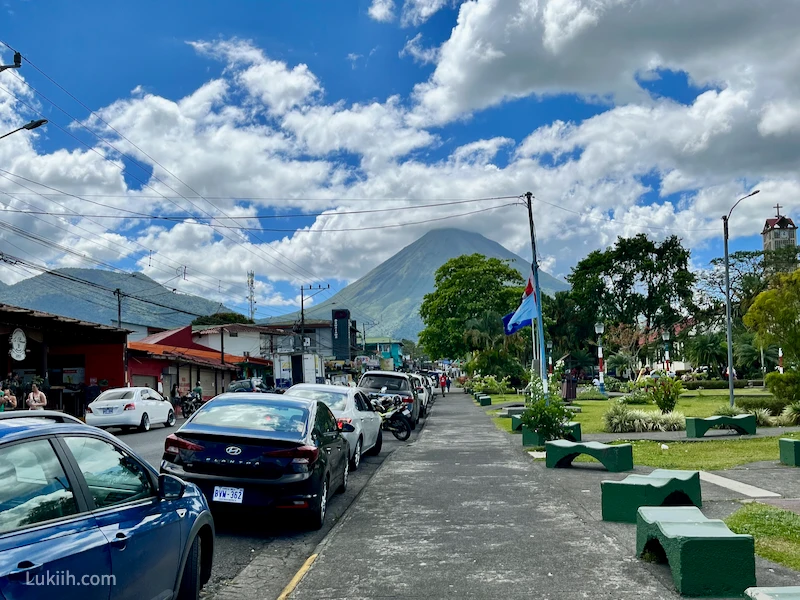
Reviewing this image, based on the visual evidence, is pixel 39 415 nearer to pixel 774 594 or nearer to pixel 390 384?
pixel 774 594

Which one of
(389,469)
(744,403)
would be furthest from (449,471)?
(744,403)

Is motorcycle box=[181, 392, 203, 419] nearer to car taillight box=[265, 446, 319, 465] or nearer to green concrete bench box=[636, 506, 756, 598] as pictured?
car taillight box=[265, 446, 319, 465]

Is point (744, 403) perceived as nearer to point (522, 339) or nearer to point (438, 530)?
point (438, 530)

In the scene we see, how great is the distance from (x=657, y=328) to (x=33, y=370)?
163 ft

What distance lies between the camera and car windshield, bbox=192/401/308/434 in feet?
30.7

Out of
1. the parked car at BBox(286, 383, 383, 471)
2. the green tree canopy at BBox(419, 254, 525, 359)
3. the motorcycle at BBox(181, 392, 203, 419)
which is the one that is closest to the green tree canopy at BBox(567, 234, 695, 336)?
the green tree canopy at BBox(419, 254, 525, 359)

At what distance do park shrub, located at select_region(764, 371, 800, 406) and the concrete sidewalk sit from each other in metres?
13.3

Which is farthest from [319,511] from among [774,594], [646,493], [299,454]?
[774,594]

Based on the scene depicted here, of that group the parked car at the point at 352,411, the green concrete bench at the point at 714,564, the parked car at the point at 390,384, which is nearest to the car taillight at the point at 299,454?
the green concrete bench at the point at 714,564

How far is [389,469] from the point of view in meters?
14.7

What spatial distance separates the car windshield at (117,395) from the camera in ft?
93.4

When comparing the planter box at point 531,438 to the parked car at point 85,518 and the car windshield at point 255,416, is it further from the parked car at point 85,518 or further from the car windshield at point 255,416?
the parked car at point 85,518

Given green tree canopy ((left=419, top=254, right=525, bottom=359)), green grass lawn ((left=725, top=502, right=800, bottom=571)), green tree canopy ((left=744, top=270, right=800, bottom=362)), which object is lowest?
green grass lawn ((left=725, top=502, right=800, bottom=571))

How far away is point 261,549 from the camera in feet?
27.0
